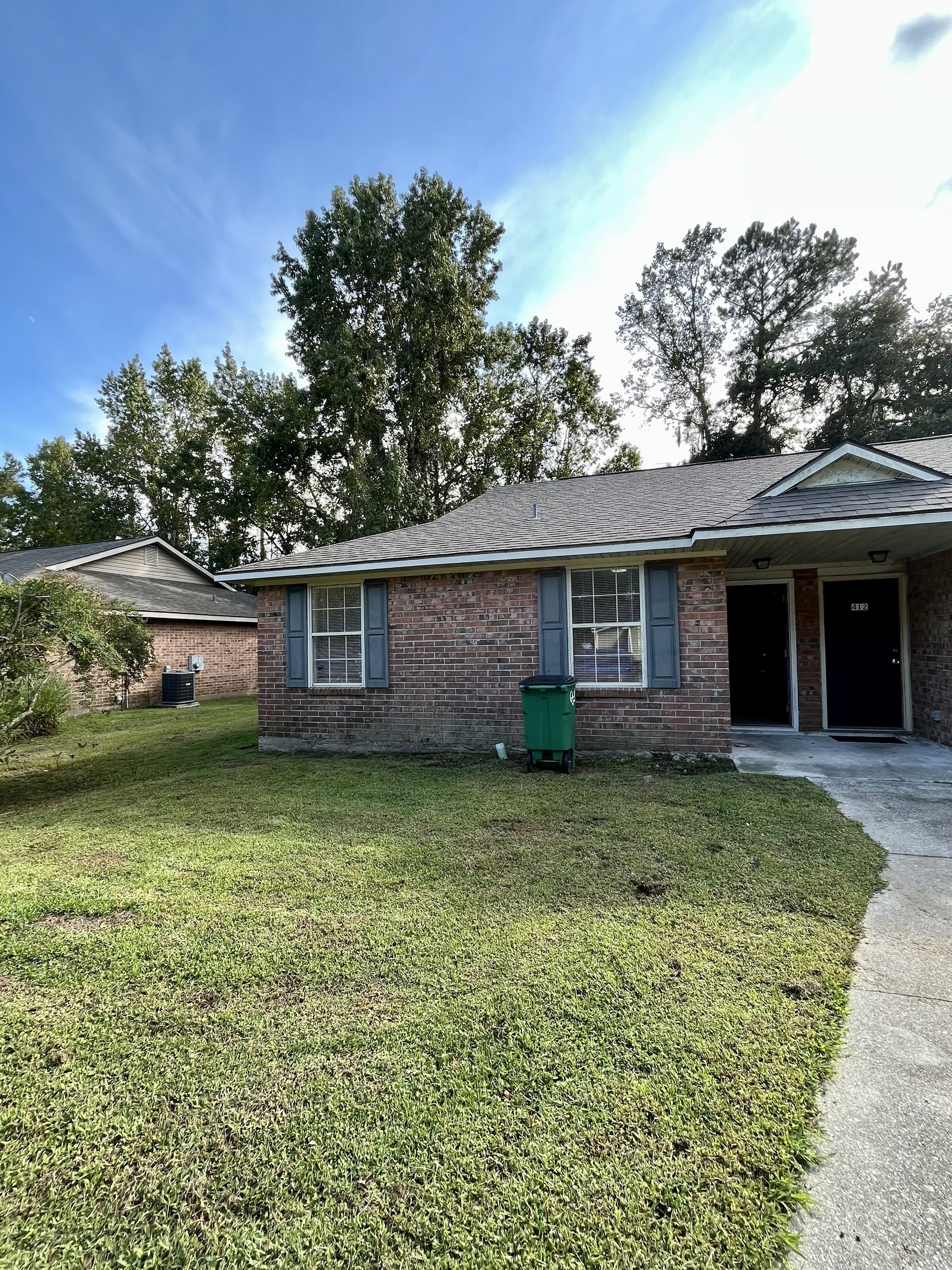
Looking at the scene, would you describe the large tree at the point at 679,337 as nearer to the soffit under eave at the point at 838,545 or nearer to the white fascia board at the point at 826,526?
the soffit under eave at the point at 838,545

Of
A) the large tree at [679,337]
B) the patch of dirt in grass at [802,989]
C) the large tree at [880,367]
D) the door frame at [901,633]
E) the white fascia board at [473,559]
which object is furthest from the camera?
the large tree at [679,337]

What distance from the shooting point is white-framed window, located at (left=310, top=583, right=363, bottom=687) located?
836 centimetres

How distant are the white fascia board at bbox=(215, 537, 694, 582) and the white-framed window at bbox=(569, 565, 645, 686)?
38 centimetres

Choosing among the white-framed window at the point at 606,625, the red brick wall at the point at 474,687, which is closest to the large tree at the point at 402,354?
the red brick wall at the point at 474,687

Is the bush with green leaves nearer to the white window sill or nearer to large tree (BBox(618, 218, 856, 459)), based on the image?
the white window sill

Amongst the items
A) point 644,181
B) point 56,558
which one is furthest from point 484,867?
point 56,558

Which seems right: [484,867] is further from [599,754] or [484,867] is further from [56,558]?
[56,558]

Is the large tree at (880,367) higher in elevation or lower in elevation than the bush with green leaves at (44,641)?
higher

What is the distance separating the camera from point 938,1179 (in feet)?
5.12

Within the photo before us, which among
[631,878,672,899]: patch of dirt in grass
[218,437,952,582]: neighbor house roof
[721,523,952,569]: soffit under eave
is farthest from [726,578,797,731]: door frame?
[631,878,672,899]: patch of dirt in grass

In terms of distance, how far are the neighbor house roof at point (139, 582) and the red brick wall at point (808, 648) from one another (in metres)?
13.4

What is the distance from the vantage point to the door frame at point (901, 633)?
8.01 metres

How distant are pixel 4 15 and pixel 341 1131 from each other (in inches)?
480

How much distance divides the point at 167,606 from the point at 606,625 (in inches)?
528
